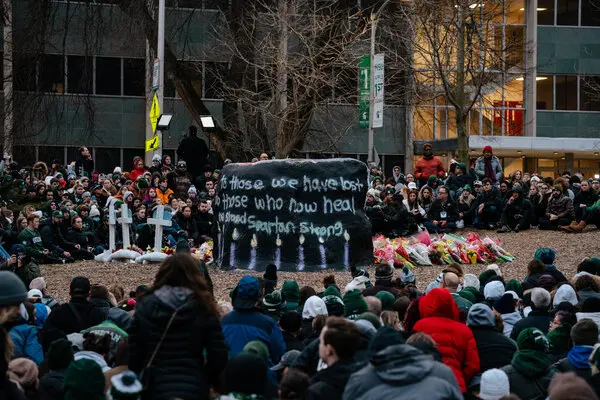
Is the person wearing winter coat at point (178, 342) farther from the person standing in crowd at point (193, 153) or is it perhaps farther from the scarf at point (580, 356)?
the person standing in crowd at point (193, 153)

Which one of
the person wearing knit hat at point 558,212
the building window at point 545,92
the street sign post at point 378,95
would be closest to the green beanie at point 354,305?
the person wearing knit hat at point 558,212

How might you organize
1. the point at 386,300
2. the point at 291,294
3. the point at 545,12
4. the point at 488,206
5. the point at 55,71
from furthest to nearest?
the point at 545,12 < the point at 55,71 < the point at 488,206 < the point at 291,294 < the point at 386,300

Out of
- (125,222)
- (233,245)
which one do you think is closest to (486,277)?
(233,245)

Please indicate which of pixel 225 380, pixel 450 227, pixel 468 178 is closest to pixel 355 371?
pixel 225 380

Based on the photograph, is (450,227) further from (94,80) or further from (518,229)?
(94,80)

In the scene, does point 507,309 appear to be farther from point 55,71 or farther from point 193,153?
point 55,71

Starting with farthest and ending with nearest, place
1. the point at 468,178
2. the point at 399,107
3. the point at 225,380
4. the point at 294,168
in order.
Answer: the point at 399,107, the point at 468,178, the point at 294,168, the point at 225,380

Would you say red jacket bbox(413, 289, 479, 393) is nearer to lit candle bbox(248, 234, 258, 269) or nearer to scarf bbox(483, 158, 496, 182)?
lit candle bbox(248, 234, 258, 269)

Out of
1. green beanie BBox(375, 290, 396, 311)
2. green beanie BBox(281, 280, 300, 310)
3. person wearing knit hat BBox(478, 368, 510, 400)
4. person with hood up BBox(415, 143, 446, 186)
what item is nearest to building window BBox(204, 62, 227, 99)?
person with hood up BBox(415, 143, 446, 186)

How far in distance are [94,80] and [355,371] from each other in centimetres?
3990

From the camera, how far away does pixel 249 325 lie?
358 inches

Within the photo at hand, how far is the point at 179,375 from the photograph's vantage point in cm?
710

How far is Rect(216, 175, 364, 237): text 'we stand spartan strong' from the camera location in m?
20.7

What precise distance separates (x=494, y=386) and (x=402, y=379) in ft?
5.99
